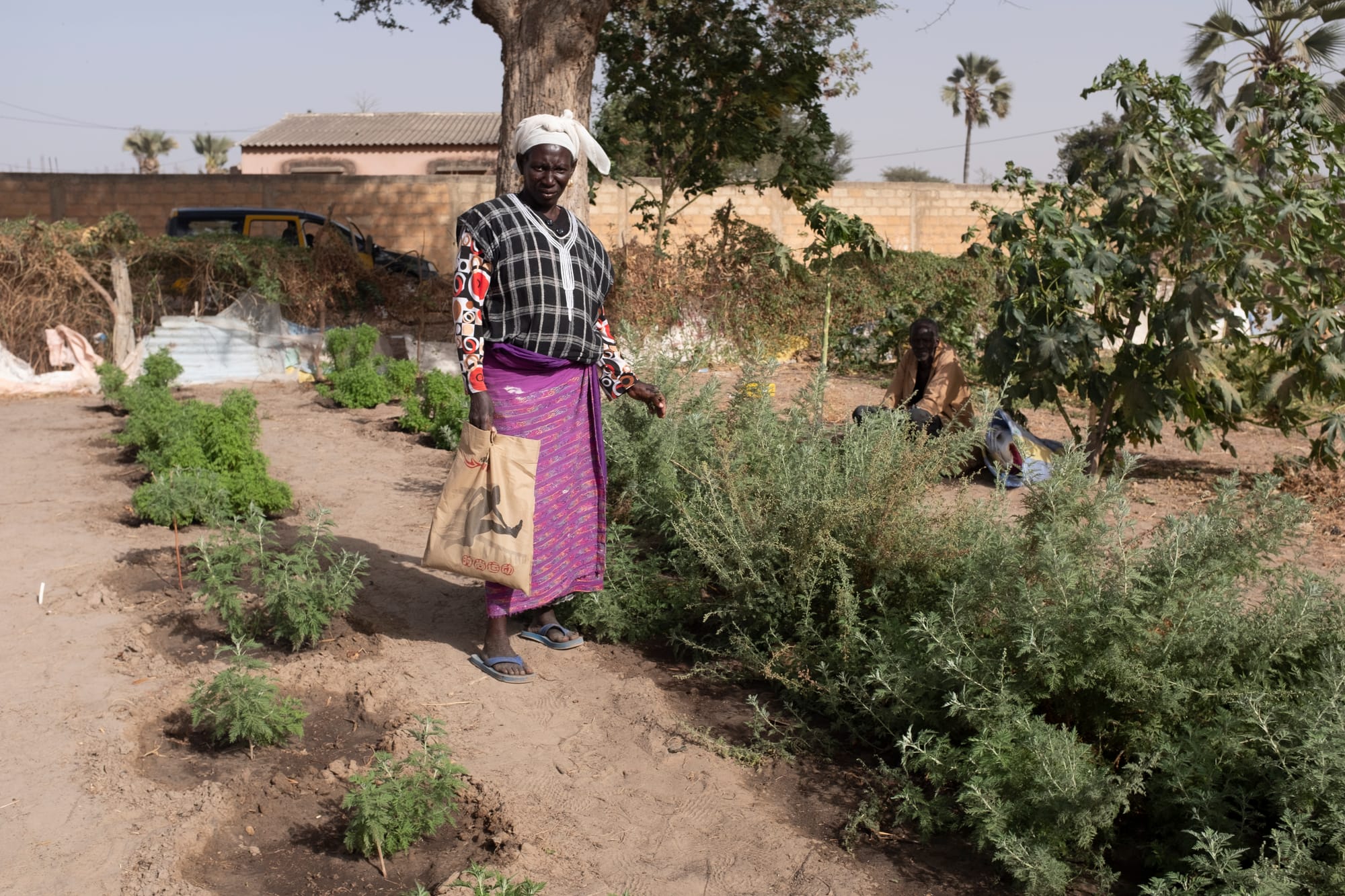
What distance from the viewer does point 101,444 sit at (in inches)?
295

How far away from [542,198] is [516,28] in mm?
5090

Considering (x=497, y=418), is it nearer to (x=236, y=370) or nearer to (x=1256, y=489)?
(x=1256, y=489)

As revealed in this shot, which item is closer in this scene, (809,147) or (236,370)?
(236,370)

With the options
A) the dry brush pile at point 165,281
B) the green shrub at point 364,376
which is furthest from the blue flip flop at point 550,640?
the dry brush pile at point 165,281

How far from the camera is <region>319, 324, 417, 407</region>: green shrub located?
28.2 feet

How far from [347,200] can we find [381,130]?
62.1ft

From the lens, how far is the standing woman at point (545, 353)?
3.60 metres

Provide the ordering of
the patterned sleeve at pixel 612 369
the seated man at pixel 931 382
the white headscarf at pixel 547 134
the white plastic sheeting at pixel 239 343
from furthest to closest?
the white plastic sheeting at pixel 239 343 → the seated man at pixel 931 382 → the patterned sleeve at pixel 612 369 → the white headscarf at pixel 547 134

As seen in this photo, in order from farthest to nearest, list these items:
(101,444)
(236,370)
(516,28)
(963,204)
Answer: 1. (963,204)
2. (236,370)
3. (516,28)
4. (101,444)

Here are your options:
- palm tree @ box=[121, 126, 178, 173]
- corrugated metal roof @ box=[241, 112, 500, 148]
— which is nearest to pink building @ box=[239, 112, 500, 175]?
corrugated metal roof @ box=[241, 112, 500, 148]

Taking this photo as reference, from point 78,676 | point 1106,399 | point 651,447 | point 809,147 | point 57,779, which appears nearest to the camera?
point 57,779

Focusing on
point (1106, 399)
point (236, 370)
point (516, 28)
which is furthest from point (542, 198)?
point (236, 370)

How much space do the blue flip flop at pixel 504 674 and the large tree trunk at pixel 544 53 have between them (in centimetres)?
502

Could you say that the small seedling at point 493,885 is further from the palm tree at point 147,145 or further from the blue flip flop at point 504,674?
the palm tree at point 147,145
